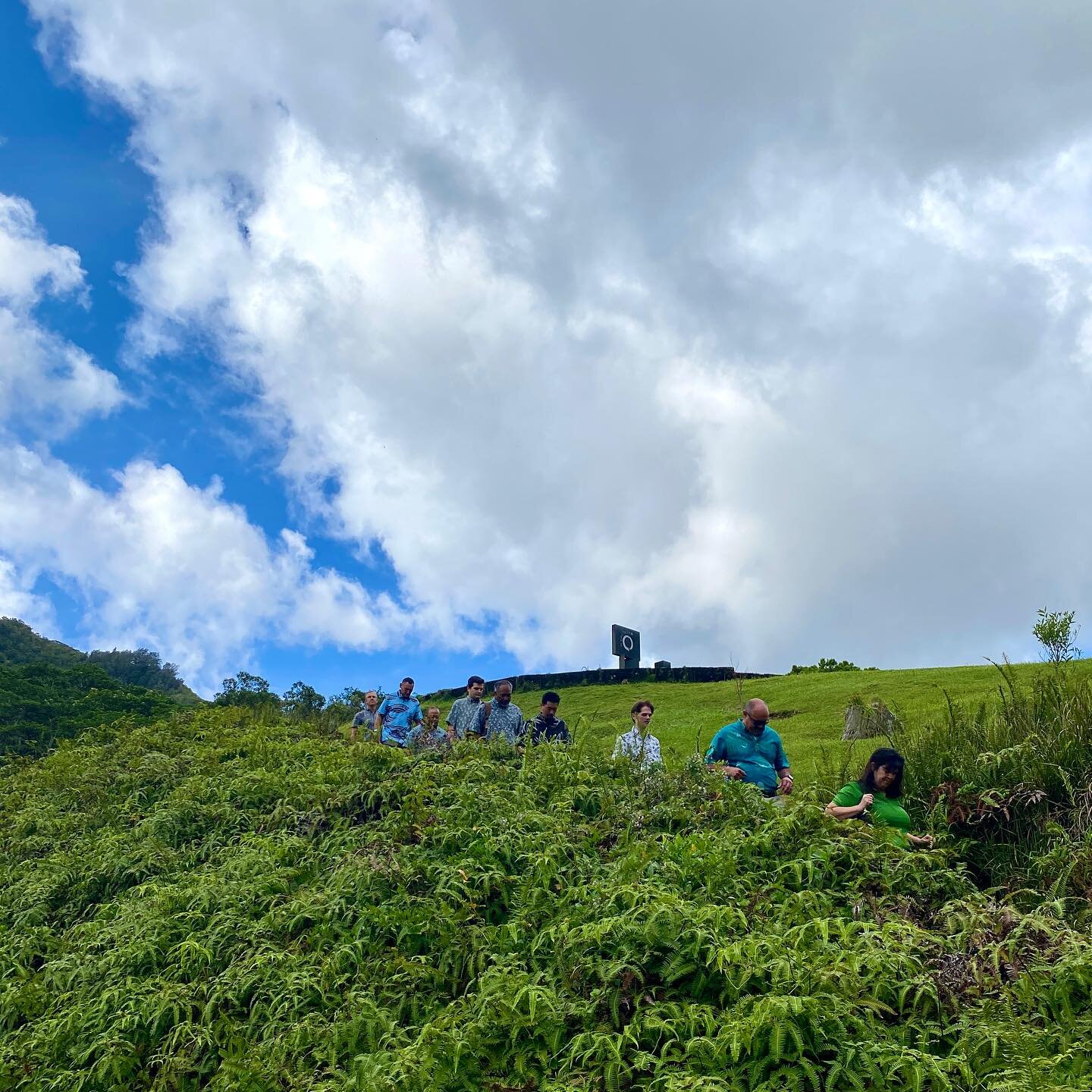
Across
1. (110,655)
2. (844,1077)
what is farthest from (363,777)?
(110,655)

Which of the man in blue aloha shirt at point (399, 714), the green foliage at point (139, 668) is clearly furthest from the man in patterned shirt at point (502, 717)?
the green foliage at point (139, 668)

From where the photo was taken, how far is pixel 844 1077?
398cm

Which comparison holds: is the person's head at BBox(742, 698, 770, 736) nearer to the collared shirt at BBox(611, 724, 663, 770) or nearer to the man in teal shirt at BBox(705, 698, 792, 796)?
the man in teal shirt at BBox(705, 698, 792, 796)

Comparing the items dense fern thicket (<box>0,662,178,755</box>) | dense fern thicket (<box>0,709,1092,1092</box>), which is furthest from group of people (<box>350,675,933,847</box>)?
dense fern thicket (<box>0,662,178,755</box>)

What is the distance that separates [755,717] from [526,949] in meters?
3.69

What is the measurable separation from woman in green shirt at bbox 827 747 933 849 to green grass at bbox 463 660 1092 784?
423 centimetres

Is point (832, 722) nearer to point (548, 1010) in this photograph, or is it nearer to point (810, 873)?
point (810, 873)

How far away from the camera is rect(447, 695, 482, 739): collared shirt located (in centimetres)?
1130

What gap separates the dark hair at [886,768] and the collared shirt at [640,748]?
1868 mm

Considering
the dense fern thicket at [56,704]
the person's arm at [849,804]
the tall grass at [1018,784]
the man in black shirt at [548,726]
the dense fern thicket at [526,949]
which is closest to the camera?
the dense fern thicket at [526,949]

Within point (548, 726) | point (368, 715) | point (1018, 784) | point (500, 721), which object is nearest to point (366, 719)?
point (368, 715)

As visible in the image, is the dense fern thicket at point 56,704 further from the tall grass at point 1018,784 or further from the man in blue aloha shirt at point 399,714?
the tall grass at point 1018,784

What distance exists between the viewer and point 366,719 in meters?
12.9

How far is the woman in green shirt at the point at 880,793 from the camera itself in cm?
690
